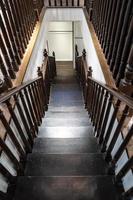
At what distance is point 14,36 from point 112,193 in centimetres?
215

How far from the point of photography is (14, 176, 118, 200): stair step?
5.66 ft

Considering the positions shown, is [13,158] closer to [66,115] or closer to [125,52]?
[125,52]

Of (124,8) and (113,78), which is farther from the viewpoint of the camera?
(113,78)

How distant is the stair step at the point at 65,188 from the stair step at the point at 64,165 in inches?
6.0

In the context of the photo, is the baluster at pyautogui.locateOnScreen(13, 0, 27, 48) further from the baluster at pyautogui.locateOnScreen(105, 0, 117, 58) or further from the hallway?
the hallway

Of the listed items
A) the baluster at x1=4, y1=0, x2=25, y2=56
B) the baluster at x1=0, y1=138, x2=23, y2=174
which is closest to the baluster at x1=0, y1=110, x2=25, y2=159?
the baluster at x1=0, y1=138, x2=23, y2=174

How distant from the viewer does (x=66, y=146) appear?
2525 mm

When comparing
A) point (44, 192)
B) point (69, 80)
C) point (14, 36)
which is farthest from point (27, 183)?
point (69, 80)

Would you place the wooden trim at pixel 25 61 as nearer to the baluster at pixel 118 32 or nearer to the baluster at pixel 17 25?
the baluster at pixel 17 25

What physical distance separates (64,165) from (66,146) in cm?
46

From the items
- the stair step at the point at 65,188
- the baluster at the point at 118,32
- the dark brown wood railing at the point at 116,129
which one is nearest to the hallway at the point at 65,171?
the stair step at the point at 65,188

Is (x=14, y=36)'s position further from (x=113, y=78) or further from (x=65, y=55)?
(x=65, y=55)

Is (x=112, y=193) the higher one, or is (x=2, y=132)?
(x=2, y=132)

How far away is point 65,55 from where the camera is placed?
848 cm
